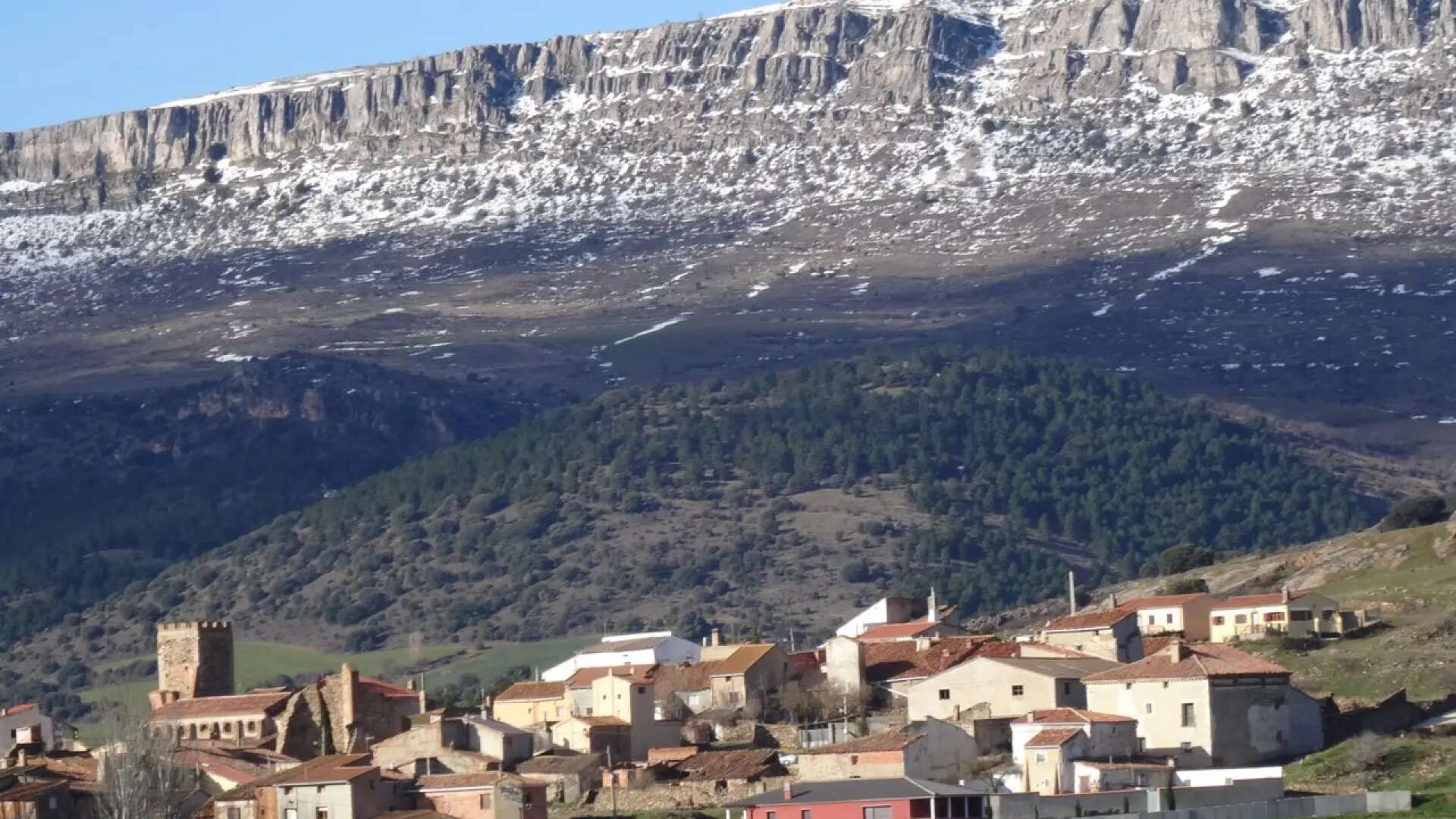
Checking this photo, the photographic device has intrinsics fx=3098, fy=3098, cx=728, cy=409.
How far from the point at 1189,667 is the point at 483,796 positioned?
60.5 feet

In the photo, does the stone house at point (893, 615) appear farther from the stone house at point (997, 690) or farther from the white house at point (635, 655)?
the stone house at point (997, 690)

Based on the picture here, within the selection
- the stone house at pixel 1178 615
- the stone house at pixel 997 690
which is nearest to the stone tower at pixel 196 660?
the stone house at pixel 997 690

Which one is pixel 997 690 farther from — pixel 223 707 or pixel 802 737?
pixel 223 707

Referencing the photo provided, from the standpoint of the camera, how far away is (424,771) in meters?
81.5

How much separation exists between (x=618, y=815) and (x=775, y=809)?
6354 mm

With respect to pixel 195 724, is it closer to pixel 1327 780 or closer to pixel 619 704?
pixel 619 704

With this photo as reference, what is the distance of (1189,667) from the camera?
260ft

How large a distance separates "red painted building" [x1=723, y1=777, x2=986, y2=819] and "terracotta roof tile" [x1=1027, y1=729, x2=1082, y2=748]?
3438 mm

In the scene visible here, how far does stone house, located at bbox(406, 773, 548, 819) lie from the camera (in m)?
74.3

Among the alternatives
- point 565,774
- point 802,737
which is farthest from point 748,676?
point 565,774

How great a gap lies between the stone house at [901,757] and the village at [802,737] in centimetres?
8

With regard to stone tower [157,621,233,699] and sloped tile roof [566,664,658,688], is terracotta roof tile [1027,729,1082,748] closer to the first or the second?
sloped tile roof [566,664,658,688]

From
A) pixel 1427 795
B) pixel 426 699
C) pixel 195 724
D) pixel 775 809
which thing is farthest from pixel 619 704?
pixel 1427 795

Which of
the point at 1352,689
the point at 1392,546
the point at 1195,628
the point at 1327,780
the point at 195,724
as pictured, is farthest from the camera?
the point at 1392,546
